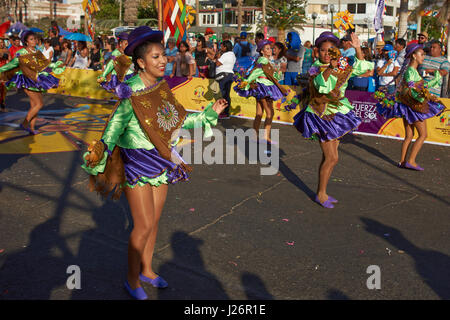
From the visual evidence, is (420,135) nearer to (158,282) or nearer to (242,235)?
(242,235)

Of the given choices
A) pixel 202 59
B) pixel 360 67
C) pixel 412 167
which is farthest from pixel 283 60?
pixel 360 67

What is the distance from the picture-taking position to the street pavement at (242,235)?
3.93m

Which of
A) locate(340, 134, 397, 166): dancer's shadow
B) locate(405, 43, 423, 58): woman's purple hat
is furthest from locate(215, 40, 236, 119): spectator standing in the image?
locate(405, 43, 423, 58): woman's purple hat

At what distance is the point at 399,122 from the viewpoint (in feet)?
33.5

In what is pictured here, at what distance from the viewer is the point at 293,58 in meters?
12.7

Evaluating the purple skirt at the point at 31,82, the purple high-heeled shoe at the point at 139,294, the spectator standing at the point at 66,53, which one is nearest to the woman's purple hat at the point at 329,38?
the purple high-heeled shoe at the point at 139,294

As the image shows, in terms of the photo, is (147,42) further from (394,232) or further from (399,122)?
(399,122)

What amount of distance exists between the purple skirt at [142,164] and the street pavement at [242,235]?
97 cm

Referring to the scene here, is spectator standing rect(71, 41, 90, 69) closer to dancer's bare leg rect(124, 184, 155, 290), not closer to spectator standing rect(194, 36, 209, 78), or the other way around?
spectator standing rect(194, 36, 209, 78)

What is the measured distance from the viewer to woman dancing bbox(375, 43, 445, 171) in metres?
7.44

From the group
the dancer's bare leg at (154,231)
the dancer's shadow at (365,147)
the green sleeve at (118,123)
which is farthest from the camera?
the dancer's shadow at (365,147)

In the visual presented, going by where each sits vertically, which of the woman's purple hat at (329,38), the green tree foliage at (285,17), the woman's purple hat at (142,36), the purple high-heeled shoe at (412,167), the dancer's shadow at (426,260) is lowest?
the dancer's shadow at (426,260)

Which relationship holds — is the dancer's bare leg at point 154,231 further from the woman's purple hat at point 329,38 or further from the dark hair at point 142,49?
the woman's purple hat at point 329,38
